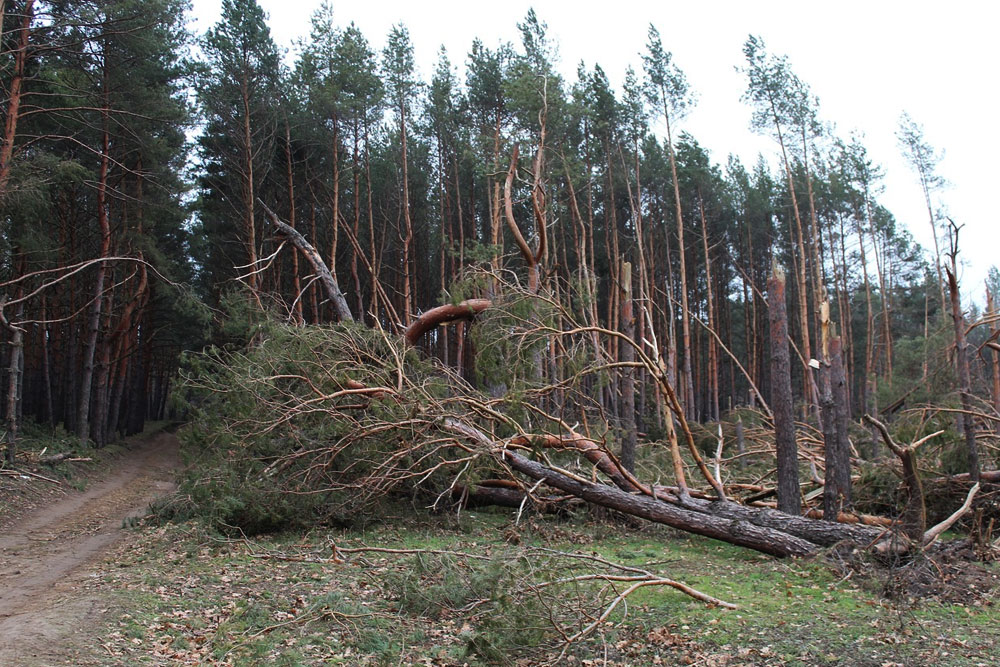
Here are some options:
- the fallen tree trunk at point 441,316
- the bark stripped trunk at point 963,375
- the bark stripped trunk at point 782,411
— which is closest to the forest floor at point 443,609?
the bark stripped trunk at point 782,411

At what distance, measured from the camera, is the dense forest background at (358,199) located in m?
12.3

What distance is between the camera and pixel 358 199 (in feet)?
72.8

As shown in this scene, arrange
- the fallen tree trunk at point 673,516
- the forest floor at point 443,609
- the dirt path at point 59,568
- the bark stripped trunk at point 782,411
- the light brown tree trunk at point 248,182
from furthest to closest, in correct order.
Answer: the light brown tree trunk at point 248,182 → the bark stripped trunk at point 782,411 → the fallen tree trunk at point 673,516 → the forest floor at point 443,609 → the dirt path at point 59,568

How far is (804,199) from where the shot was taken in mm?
24047

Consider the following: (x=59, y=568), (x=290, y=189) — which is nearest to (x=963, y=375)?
(x=59, y=568)

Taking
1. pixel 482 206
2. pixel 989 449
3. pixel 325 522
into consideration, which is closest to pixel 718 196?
pixel 482 206

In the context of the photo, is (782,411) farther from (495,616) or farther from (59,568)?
(59,568)

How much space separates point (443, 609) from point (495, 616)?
0.66 metres

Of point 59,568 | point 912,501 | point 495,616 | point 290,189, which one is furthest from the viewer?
point 290,189

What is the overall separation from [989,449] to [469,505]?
7223 mm

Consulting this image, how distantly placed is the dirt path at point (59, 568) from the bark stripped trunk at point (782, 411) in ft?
23.2

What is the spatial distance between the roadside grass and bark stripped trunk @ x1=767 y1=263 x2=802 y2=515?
129cm

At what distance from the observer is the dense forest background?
12.3 meters

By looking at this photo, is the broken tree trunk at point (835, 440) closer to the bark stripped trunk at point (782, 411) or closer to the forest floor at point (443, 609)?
the bark stripped trunk at point (782, 411)
